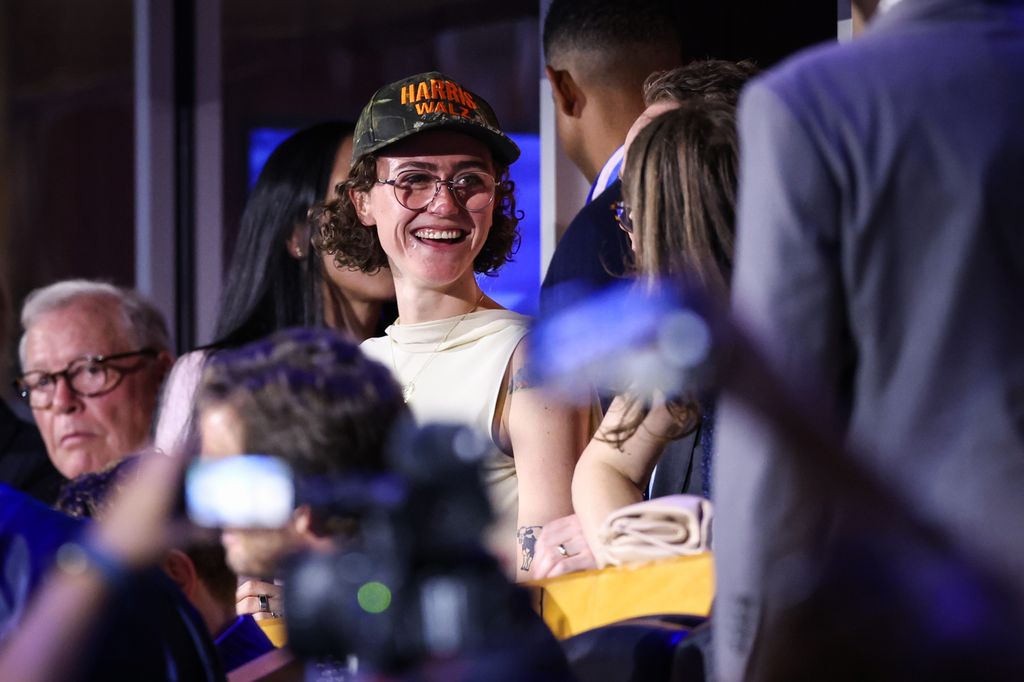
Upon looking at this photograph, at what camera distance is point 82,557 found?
1.26 m

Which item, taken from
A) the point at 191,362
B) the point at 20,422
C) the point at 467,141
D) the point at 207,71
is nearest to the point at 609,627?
the point at 467,141

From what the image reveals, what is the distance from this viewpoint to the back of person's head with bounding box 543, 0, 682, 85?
3.70 m

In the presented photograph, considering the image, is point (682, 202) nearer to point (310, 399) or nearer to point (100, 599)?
point (310, 399)

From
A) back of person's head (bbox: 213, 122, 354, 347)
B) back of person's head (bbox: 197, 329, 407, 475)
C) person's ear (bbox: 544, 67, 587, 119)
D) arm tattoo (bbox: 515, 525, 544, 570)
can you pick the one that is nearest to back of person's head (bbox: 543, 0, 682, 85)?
person's ear (bbox: 544, 67, 587, 119)

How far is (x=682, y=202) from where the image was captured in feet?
7.73

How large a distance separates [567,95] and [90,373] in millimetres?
1369

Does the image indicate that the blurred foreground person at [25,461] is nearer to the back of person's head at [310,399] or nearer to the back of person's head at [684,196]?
the back of person's head at [684,196]

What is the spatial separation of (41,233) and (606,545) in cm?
376

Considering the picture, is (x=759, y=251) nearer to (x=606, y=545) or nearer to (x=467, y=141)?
(x=606, y=545)

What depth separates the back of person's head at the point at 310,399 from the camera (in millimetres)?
1311

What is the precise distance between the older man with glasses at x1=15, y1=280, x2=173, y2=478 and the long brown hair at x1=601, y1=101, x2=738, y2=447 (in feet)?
5.27

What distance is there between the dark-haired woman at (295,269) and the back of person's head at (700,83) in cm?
78

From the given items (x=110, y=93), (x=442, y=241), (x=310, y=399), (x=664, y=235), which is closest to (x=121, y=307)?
(x=442, y=241)

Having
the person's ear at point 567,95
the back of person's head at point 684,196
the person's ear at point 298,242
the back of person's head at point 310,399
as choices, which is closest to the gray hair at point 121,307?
the person's ear at point 298,242
